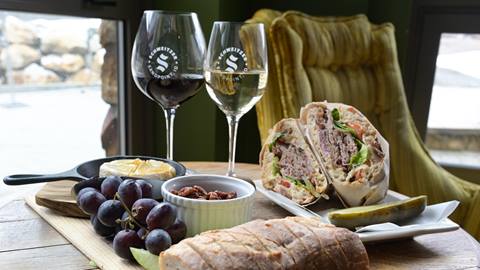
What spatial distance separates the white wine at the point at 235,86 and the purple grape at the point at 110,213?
28cm

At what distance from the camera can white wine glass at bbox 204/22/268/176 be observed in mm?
792

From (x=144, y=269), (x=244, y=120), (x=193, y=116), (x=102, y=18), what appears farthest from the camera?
(x=244, y=120)

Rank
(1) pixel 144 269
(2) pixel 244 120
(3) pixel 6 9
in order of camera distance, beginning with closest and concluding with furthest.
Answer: (1) pixel 144 269
(3) pixel 6 9
(2) pixel 244 120

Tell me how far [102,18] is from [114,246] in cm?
115

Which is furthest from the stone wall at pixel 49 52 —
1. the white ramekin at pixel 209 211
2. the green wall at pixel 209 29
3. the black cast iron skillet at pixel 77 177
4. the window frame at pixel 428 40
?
the window frame at pixel 428 40

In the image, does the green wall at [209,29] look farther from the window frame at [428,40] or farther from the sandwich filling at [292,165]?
the sandwich filling at [292,165]

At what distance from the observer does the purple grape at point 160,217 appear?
1.89ft

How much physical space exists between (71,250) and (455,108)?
1776 millimetres

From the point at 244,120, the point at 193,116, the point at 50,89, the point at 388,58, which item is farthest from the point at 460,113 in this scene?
the point at 50,89

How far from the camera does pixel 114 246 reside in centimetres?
59

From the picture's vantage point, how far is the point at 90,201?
0.64m

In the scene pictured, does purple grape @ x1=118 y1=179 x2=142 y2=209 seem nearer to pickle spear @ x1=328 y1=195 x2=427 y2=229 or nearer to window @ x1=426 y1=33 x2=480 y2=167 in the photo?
pickle spear @ x1=328 y1=195 x2=427 y2=229

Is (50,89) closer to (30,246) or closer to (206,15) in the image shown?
(206,15)

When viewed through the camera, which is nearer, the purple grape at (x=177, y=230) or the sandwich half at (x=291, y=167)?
the purple grape at (x=177, y=230)
